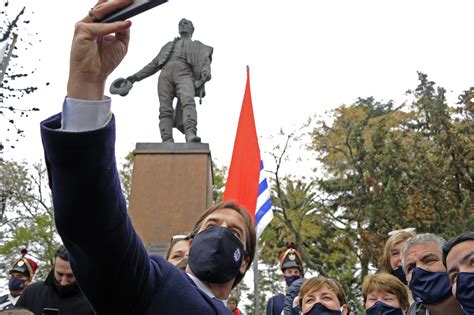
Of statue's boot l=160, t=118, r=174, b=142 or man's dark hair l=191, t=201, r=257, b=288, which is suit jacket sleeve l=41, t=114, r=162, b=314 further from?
statue's boot l=160, t=118, r=174, b=142

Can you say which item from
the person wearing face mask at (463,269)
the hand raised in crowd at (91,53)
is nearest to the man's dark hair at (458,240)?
the person wearing face mask at (463,269)

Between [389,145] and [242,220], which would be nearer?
[242,220]

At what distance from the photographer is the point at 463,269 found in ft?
8.03

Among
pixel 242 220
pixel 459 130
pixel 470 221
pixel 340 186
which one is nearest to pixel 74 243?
pixel 242 220

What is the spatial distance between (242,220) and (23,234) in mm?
23326

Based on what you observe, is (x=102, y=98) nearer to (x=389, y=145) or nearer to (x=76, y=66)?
(x=76, y=66)

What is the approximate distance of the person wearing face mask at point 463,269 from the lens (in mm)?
2405

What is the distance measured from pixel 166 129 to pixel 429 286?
273 inches

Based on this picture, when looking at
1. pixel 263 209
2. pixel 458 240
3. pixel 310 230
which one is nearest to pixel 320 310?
pixel 458 240

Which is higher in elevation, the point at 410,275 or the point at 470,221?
the point at 410,275

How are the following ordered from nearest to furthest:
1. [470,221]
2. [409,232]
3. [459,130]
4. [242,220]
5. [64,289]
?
[242,220] < [64,289] < [409,232] < [470,221] < [459,130]

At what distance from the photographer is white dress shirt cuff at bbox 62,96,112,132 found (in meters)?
1.20

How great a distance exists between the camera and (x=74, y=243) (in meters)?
1.22

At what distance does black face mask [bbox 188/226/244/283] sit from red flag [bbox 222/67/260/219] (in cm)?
499
